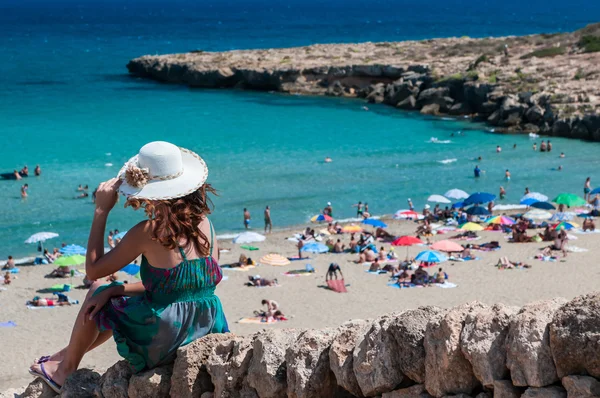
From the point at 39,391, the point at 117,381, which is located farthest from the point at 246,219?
the point at 117,381

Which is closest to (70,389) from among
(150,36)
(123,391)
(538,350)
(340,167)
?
(123,391)

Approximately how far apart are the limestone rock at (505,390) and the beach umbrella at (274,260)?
2327 centimetres

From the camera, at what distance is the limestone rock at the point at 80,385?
479 centimetres

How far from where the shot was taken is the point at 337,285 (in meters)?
24.2

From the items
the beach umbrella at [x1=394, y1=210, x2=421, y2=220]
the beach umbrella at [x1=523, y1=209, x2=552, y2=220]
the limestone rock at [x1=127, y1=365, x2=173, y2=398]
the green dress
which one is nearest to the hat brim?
the green dress

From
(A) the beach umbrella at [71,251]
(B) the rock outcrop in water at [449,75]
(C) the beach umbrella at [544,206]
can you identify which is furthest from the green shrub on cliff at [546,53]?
(A) the beach umbrella at [71,251]

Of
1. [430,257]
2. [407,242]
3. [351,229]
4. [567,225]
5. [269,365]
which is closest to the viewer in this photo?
[269,365]

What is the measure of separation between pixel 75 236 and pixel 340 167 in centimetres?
1667

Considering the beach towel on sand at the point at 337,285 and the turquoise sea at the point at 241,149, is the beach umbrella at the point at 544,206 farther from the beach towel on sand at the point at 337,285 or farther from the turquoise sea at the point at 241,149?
the beach towel on sand at the point at 337,285

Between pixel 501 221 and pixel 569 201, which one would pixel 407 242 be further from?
pixel 569 201

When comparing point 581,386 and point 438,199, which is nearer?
point 581,386

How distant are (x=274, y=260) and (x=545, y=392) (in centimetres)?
2362

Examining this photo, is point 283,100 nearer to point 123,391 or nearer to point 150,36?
point 123,391

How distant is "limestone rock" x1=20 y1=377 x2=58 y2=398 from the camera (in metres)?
5.01
